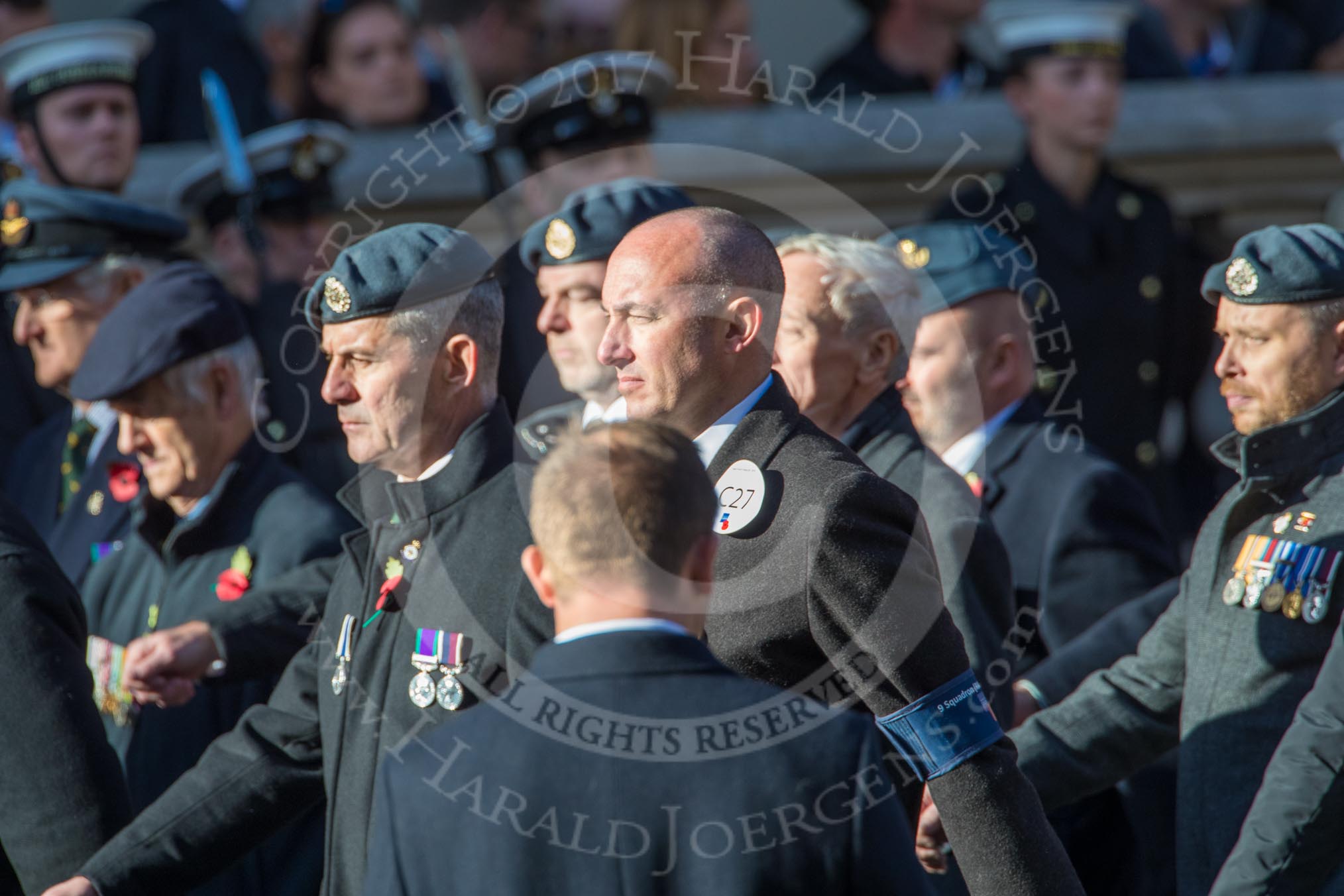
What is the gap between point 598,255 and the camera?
463 cm

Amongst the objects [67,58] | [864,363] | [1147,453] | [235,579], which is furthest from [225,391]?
[1147,453]

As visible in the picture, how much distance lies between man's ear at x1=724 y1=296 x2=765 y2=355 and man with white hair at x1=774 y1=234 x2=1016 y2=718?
0.71m

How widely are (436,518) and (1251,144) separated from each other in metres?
5.14

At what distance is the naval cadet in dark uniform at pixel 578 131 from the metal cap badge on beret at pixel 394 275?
1748 millimetres

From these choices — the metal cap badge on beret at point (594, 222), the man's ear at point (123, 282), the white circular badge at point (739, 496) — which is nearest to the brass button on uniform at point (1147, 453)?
the metal cap badge on beret at point (594, 222)

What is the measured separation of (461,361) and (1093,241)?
3.39 meters

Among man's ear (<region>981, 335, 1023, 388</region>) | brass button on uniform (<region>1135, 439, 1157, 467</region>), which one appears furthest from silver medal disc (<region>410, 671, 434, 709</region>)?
brass button on uniform (<region>1135, 439, 1157, 467</region>)

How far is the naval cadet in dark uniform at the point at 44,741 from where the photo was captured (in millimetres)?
3578

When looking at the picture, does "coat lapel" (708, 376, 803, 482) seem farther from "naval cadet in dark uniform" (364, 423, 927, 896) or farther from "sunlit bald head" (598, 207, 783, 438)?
"naval cadet in dark uniform" (364, 423, 927, 896)

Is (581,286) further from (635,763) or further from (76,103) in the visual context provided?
(76,103)

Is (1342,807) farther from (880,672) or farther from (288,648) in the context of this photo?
(288,648)

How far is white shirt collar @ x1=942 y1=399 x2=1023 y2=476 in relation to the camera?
4883 mm

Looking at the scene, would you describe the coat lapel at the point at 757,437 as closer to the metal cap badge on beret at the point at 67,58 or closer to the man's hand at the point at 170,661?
the man's hand at the point at 170,661

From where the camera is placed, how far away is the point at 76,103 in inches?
254
